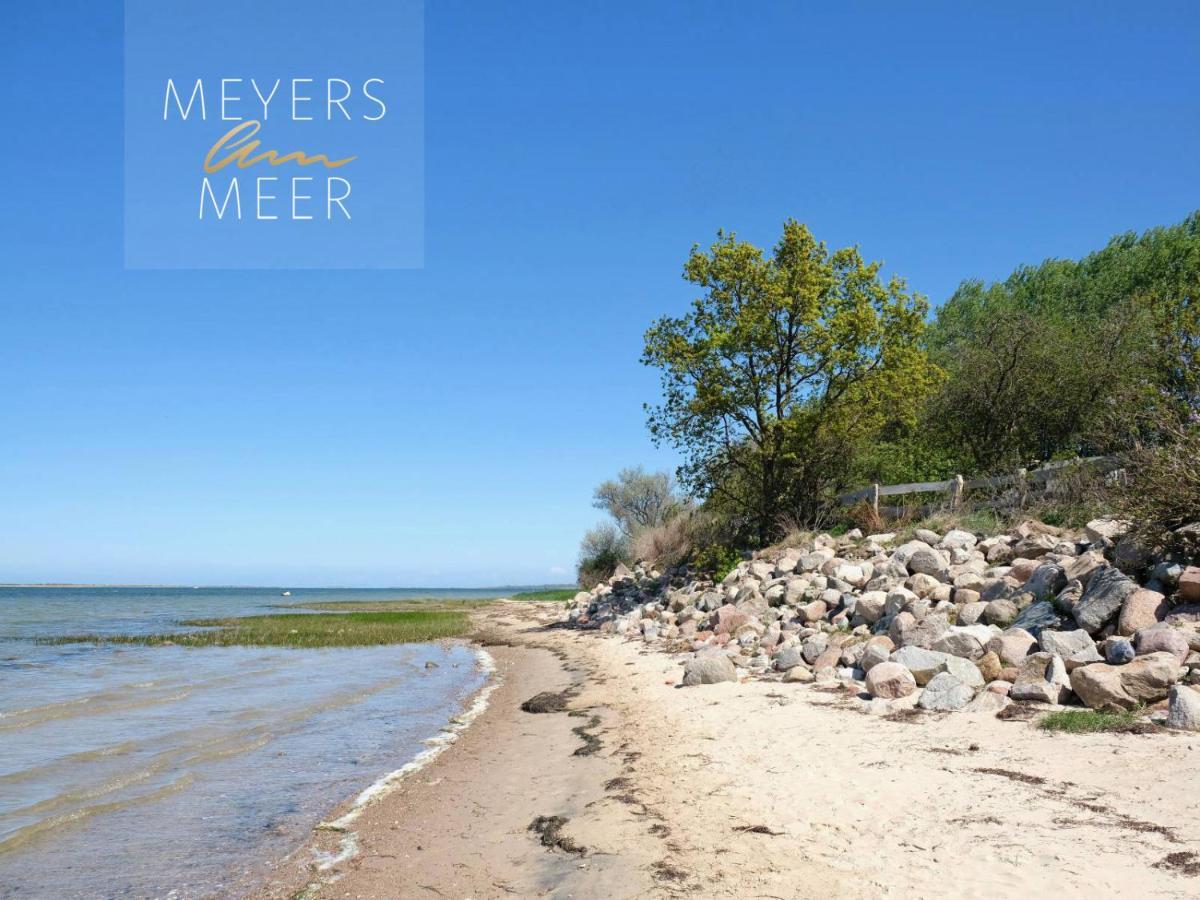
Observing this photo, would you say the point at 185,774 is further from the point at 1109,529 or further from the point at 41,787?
the point at 1109,529

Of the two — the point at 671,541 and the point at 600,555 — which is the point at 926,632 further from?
the point at 600,555

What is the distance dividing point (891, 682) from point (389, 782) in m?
6.54

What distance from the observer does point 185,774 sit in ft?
33.8

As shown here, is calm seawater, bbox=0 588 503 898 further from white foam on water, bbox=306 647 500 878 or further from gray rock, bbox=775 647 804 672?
gray rock, bbox=775 647 804 672

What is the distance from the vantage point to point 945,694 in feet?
31.8

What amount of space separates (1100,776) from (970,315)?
1509 inches

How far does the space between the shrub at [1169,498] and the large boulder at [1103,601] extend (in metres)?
0.83

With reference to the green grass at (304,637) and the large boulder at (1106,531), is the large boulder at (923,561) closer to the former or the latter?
the large boulder at (1106,531)

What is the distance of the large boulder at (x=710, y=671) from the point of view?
13.4 meters

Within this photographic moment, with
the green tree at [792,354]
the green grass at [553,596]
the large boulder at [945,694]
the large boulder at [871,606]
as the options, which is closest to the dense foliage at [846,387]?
the green tree at [792,354]

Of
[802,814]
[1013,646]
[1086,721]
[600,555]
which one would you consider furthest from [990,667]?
[600,555]

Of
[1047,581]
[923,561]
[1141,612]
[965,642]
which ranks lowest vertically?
[965,642]

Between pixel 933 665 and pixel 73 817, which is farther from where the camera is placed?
pixel 933 665

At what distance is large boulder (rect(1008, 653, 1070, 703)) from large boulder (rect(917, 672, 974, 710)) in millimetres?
525
